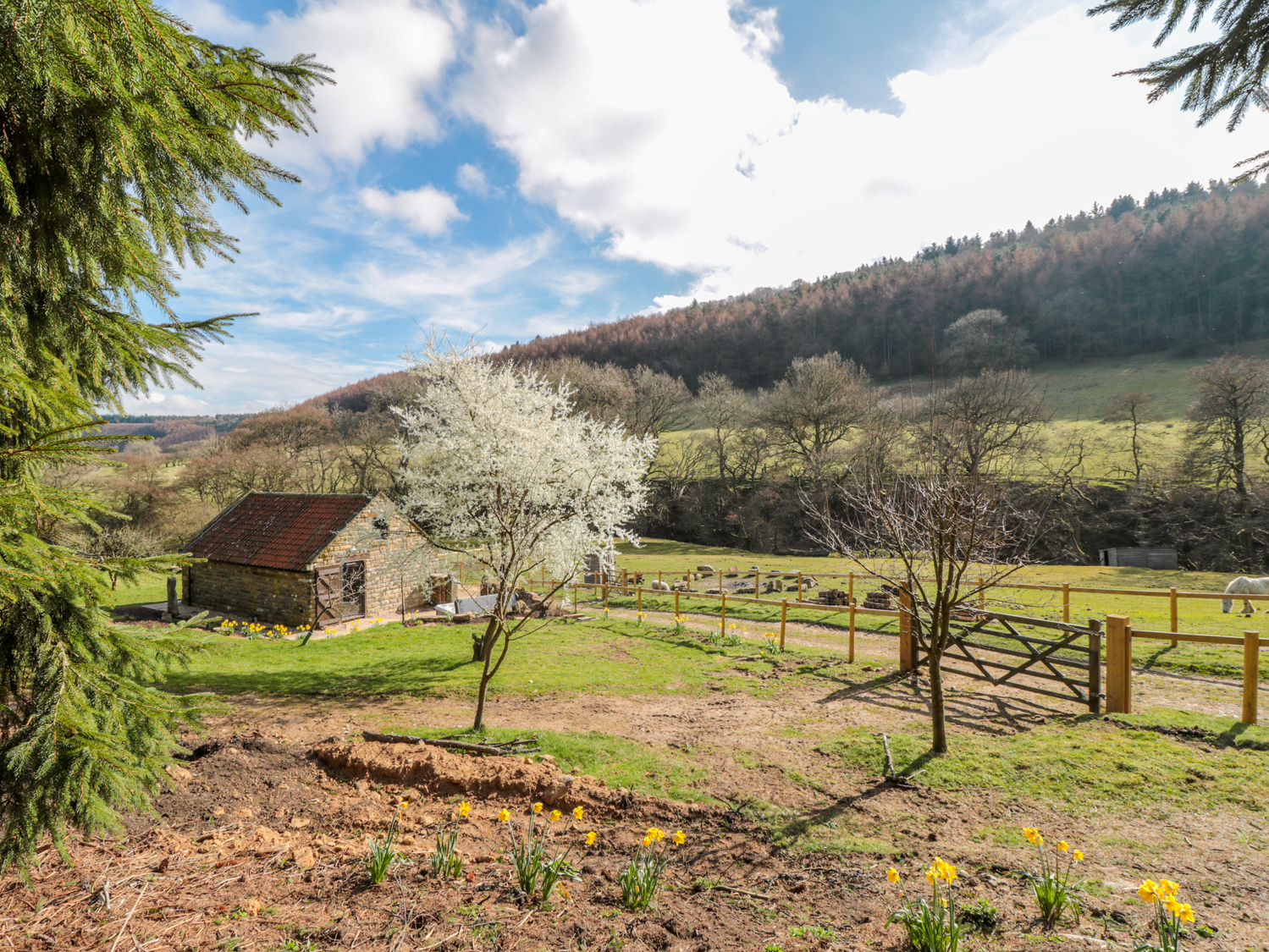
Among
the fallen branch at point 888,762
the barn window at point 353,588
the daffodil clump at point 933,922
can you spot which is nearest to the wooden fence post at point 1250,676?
the fallen branch at point 888,762

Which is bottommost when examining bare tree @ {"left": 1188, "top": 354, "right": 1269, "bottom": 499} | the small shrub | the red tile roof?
the small shrub

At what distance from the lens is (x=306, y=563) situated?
15867mm

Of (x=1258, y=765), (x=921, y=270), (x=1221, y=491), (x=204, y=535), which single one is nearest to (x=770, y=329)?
(x=921, y=270)

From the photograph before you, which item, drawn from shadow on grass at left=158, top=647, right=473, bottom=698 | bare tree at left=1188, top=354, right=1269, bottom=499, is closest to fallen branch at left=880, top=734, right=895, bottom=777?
shadow on grass at left=158, top=647, right=473, bottom=698

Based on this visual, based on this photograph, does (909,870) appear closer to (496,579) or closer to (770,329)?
(496,579)

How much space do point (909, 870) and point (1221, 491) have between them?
116ft

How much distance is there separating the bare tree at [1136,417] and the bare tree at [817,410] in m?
15.3

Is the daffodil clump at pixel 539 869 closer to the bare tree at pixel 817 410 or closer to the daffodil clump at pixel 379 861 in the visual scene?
the daffodil clump at pixel 379 861

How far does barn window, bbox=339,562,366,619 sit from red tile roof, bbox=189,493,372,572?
1.31 meters

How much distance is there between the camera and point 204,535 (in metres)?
19.0

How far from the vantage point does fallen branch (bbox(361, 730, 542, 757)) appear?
6.36m

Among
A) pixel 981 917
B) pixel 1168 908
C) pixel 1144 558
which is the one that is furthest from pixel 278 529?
pixel 1144 558

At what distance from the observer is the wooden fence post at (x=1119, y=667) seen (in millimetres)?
7332

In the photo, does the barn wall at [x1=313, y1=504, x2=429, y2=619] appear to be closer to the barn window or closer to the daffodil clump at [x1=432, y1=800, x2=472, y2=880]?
the barn window
